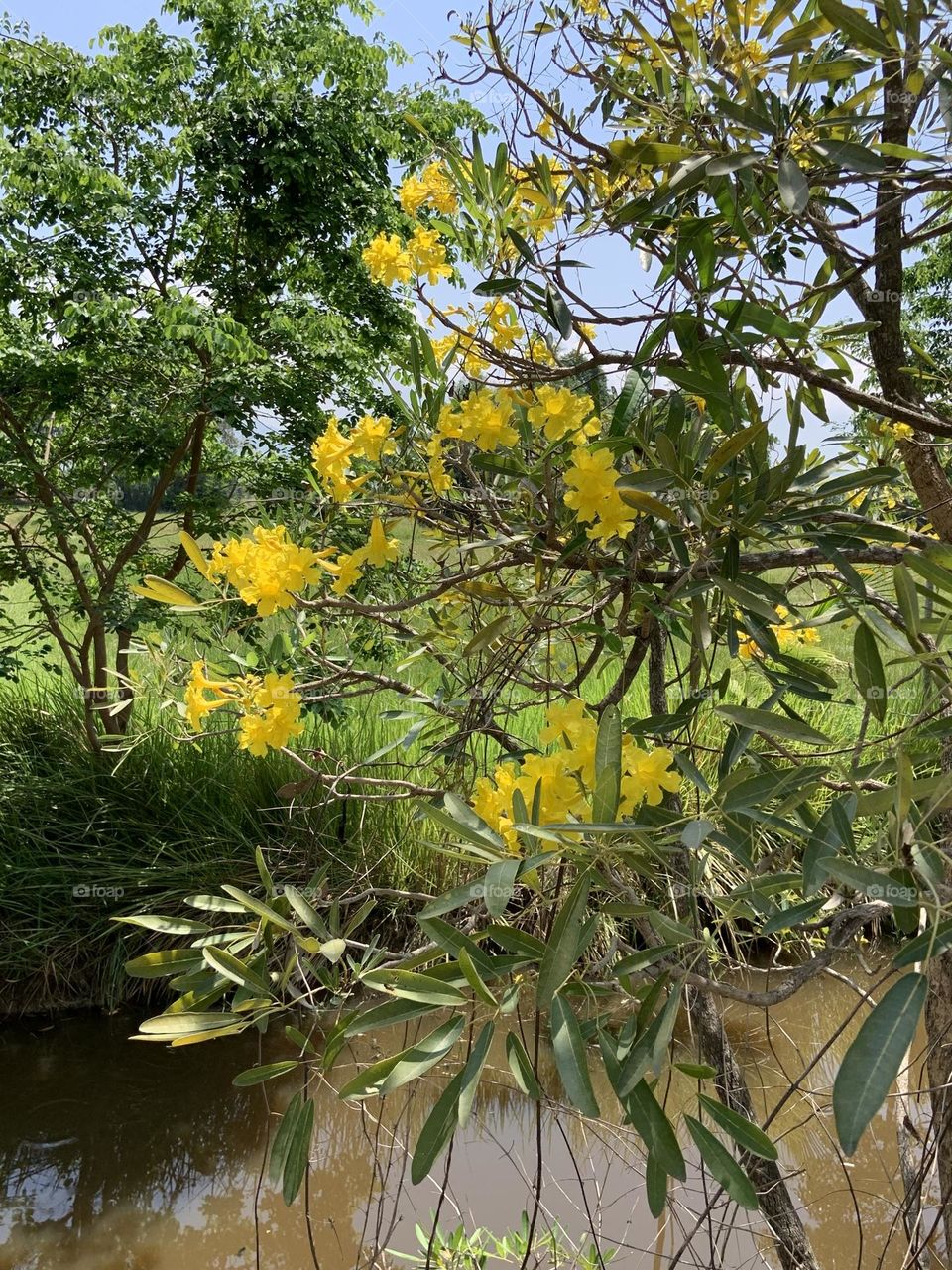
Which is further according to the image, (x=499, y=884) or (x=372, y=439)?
(x=372, y=439)

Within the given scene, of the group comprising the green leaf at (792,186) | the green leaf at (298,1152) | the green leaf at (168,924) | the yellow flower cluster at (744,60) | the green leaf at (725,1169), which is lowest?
the green leaf at (298,1152)

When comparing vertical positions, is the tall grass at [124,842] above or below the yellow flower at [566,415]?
below

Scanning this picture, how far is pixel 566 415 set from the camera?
0.83 m

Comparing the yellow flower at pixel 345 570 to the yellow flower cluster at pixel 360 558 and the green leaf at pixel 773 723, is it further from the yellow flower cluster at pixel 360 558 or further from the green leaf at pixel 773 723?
the green leaf at pixel 773 723

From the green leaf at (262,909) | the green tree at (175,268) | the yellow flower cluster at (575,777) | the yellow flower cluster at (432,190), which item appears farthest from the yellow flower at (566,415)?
the green tree at (175,268)

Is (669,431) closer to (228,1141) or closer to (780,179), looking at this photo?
(780,179)

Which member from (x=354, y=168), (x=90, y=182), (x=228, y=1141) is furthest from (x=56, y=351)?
(x=228, y=1141)

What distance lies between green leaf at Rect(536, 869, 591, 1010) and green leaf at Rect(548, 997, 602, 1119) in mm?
11

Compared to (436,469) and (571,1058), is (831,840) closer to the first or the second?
(571,1058)

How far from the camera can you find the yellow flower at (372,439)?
0.90 metres

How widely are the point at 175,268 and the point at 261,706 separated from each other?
8.63 feet

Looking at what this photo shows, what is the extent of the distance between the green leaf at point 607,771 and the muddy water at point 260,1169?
1281 millimetres

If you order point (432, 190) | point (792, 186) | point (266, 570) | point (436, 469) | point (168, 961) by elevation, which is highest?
point (432, 190)

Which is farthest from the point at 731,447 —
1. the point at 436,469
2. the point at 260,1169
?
the point at 260,1169
